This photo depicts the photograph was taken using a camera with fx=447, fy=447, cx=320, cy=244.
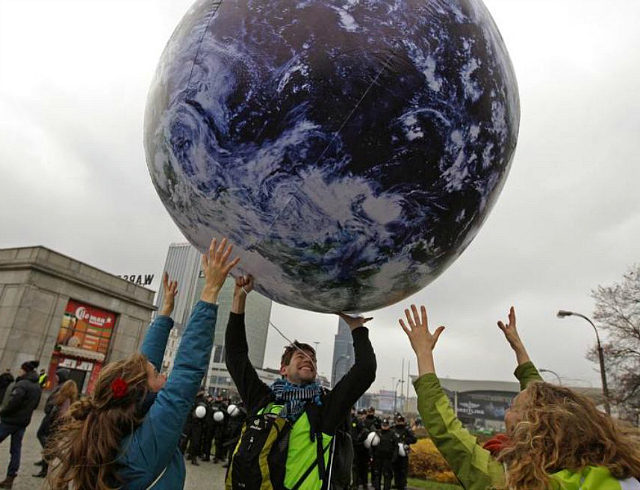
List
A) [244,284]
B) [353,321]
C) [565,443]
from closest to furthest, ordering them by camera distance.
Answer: [565,443] → [244,284] → [353,321]

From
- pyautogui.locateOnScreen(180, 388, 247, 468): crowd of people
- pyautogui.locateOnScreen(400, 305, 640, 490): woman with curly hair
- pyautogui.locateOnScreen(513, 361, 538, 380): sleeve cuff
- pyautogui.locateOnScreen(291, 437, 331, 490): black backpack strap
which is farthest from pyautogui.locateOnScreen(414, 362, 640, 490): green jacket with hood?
pyautogui.locateOnScreen(180, 388, 247, 468): crowd of people

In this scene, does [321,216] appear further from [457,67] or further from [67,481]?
[67,481]

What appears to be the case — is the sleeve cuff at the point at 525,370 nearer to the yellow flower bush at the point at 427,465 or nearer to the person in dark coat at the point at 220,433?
the person in dark coat at the point at 220,433

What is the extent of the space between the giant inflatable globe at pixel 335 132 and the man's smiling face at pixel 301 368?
1.66 feet

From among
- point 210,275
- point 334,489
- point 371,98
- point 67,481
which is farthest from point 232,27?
point 334,489

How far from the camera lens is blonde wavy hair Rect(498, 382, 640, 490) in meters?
1.54

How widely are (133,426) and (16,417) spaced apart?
5.43 m

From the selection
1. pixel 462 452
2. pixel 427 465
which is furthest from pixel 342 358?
pixel 462 452

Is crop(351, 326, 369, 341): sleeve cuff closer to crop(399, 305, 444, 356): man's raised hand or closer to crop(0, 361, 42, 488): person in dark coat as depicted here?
crop(399, 305, 444, 356): man's raised hand

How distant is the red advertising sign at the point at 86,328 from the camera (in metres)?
20.3

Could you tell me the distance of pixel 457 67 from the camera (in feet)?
7.00

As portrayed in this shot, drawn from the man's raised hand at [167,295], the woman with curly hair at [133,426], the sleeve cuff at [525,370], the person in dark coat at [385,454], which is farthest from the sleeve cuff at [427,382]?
the person in dark coat at [385,454]

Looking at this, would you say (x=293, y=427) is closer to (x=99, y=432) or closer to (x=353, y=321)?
(x=353, y=321)

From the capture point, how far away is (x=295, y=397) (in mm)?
2488
